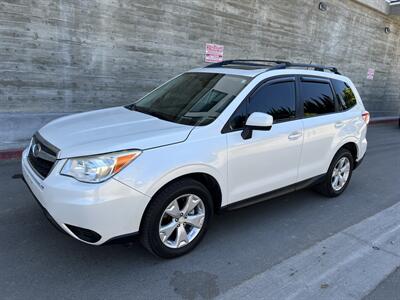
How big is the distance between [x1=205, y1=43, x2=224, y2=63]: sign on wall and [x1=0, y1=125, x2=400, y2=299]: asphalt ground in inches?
196

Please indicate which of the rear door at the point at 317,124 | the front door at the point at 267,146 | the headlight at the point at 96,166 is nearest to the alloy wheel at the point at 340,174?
the rear door at the point at 317,124

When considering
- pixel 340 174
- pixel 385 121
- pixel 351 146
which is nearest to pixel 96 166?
pixel 340 174

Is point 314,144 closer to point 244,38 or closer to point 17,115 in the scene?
point 17,115

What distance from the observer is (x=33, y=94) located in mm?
6230

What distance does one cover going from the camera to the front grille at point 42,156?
9.50 ft

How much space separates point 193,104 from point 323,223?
2.12m

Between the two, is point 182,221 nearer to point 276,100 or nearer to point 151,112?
point 151,112

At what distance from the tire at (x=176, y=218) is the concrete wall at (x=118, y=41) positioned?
440 centimetres

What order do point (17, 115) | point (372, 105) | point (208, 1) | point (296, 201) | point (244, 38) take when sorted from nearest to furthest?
1. point (296, 201)
2. point (17, 115)
3. point (208, 1)
4. point (244, 38)
5. point (372, 105)

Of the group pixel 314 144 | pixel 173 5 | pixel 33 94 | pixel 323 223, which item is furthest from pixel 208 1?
pixel 323 223

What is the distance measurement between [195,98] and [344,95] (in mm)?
2415

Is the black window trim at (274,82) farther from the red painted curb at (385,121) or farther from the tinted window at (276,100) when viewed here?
the red painted curb at (385,121)

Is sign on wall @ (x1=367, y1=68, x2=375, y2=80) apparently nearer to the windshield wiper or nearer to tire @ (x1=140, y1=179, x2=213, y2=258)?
the windshield wiper

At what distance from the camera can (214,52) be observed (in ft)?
28.8
